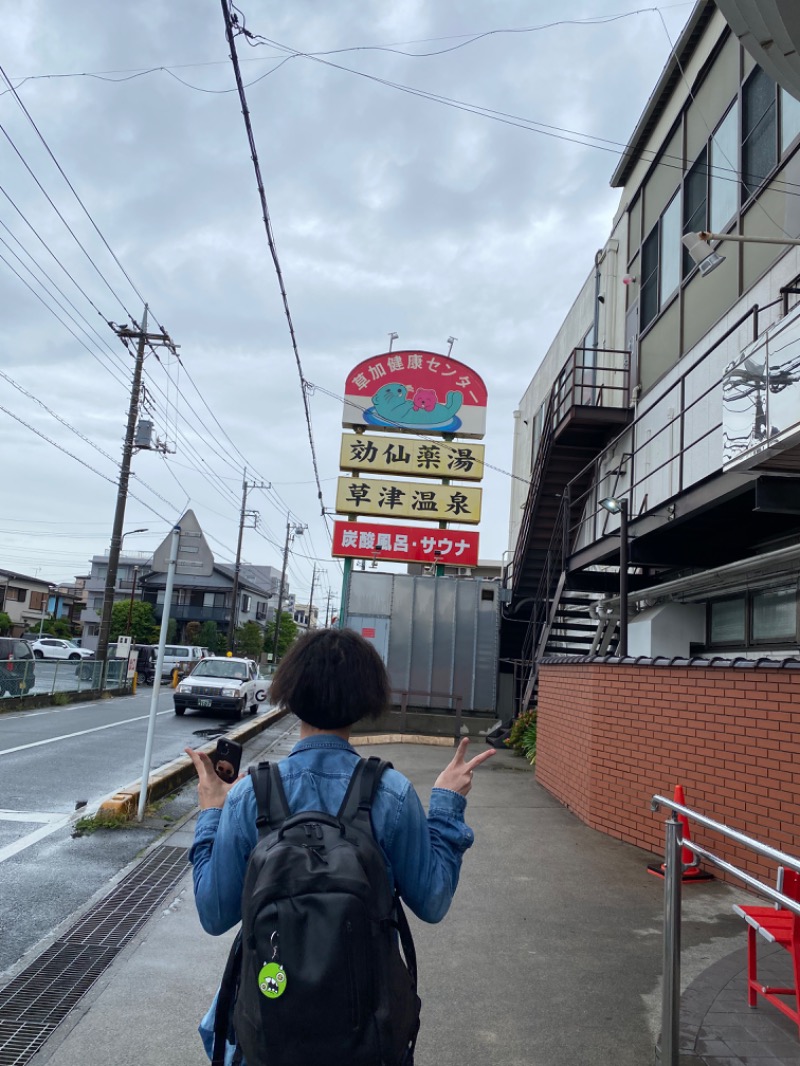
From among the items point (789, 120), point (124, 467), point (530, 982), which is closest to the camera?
point (530, 982)

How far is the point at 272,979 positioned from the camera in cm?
159

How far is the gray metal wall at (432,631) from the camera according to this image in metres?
17.9

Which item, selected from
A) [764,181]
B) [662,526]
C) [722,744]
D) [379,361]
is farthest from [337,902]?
[379,361]

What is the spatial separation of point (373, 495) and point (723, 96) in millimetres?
12264

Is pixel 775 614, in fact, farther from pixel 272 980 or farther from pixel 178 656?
pixel 178 656

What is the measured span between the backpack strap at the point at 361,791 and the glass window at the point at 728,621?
8.77 metres

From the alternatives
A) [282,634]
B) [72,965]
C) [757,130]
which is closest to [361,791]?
[72,965]

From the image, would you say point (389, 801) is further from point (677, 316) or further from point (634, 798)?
point (677, 316)

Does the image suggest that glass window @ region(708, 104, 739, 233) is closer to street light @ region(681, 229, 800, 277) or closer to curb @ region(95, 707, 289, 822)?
street light @ region(681, 229, 800, 277)

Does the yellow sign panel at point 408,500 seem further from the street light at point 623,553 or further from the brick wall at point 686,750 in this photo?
the brick wall at point 686,750

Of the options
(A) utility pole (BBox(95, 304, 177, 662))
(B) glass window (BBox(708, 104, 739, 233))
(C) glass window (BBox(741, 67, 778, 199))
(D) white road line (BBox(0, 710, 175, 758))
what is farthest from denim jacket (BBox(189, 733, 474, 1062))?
(A) utility pole (BBox(95, 304, 177, 662))

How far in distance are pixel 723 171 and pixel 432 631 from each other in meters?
10.8

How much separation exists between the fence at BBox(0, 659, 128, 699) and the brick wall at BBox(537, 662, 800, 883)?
47.4ft

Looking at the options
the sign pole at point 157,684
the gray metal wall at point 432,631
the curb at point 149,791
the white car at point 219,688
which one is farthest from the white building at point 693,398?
the white car at point 219,688
